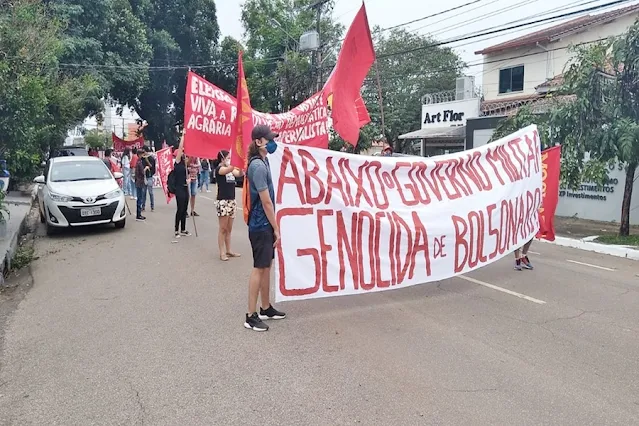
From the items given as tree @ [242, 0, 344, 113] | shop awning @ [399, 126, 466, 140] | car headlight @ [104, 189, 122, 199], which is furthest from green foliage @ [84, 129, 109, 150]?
car headlight @ [104, 189, 122, 199]

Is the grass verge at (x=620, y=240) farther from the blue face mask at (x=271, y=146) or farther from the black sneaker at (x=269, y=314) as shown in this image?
the blue face mask at (x=271, y=146)

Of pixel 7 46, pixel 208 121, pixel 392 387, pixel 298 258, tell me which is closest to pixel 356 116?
pixel 208 121

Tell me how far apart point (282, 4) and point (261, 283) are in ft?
111

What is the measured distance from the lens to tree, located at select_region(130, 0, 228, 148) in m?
31.3

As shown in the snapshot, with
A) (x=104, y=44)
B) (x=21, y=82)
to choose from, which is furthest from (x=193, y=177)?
(x=104, y=44)

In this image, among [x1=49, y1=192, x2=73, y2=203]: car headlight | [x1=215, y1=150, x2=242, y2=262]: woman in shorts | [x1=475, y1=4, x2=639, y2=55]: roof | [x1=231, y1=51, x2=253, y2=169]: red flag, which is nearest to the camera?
[x1=231, y1=51, x2=253, y2=169]: red flag

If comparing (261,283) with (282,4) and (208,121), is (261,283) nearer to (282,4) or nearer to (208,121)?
(208,121)

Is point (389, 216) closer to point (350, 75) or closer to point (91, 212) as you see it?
point (350, 75)

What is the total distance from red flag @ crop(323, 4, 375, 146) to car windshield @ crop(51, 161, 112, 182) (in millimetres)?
6186

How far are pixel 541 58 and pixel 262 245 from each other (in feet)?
82.0

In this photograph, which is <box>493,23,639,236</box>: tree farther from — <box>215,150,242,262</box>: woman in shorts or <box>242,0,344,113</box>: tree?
<box>242,0,344,113</box>: tree

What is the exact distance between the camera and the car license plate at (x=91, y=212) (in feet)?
33.6

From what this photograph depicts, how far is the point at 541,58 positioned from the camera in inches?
1022

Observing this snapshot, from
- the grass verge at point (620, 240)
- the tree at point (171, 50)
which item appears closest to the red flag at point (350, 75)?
the grass verge at point (620, 240)
